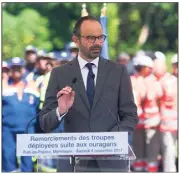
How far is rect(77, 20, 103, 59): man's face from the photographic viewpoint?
6086 millimetres

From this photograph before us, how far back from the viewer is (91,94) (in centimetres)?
607

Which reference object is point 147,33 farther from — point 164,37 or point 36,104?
point 36,104

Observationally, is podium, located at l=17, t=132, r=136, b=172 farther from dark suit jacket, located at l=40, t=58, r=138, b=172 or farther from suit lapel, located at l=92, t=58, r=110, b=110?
suit lapel, located at l=92, t=58, r=110, b=110

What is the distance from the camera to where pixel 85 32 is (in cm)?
609

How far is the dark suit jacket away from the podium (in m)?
0.05

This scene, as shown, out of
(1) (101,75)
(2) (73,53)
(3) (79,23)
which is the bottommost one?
(1) (101,75)

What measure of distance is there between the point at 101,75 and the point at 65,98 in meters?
0.41

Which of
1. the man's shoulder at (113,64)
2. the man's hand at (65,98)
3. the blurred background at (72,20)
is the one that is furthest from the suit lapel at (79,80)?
the blurred background at (72,20)

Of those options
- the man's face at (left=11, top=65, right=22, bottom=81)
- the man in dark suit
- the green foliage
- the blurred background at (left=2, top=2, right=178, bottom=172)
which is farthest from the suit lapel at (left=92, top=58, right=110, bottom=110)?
the man's face at (left=11, top=65, right=22, bottom=81)

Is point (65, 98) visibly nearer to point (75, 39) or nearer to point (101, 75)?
point (101, 75)

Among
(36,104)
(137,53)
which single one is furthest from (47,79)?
(137,53)

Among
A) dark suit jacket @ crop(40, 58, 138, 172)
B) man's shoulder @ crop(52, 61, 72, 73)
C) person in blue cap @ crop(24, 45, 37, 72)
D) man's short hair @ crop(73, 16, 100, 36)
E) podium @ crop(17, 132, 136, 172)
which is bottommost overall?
podium @ crop(17, 132, 136, 172)

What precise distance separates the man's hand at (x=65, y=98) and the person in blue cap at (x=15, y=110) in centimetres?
52

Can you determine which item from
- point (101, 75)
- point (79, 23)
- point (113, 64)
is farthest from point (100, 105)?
point (79, 23)
